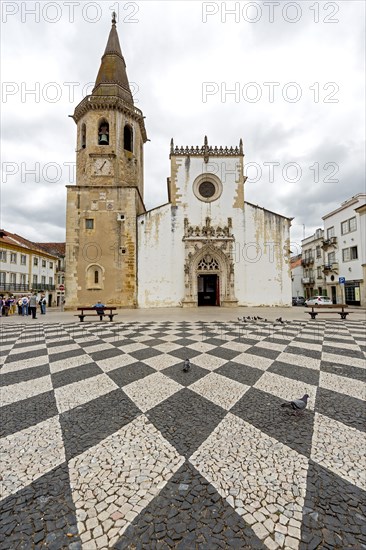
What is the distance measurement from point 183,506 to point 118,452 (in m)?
0.74

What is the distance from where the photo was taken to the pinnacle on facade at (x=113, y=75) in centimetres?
2019

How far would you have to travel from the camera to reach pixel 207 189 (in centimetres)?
2064

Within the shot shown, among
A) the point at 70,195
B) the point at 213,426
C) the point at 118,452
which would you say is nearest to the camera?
the point at 118,452

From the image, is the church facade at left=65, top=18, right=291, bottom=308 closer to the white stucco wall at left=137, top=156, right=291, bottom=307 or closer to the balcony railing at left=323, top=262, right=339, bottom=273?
the white stucco wall at left=137, top=156, right=291, bottom=307

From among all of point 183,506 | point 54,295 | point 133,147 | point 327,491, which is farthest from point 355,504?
point 54,295

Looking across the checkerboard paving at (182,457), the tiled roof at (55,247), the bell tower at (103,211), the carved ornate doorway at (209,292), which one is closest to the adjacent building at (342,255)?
the carved ornate doorway at (209,292)

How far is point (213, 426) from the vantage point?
234 centimetres

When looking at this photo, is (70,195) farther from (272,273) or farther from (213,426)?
(213,426)

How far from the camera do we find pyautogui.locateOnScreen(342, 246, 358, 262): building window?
2631 centimetres

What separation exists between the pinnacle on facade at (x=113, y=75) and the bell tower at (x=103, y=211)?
128 millimetres

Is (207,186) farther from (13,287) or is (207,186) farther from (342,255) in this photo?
(13,287)

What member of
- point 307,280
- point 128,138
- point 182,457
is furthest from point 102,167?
point 307,280

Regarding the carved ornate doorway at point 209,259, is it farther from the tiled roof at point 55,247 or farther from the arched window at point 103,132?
the tiled roof at point 55,247

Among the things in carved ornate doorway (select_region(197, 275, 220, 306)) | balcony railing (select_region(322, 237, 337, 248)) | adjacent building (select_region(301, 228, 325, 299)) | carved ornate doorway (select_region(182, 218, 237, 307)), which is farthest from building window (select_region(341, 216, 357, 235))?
carved ornate doorway (select_region(197, 275, 220, 306))
